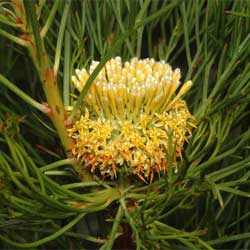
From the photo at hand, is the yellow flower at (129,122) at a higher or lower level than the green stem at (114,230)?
higher

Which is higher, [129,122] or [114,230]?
[129,122]

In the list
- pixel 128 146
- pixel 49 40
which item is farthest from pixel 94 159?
pixel 49 40

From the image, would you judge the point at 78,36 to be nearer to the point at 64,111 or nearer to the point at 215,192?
the point at 64,111

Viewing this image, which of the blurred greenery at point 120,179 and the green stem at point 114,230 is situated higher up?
the blurred greenery at point 120,179

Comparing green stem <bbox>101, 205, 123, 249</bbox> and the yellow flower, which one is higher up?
the yellow flower

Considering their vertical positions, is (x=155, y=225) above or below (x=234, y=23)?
below
